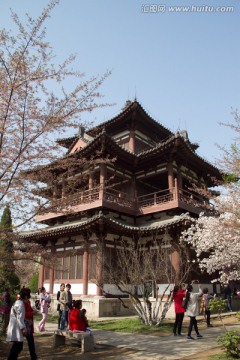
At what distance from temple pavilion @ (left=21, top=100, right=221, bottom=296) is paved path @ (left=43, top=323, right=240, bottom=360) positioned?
6.48 m

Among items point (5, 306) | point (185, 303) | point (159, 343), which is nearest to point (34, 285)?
point (5, 306)

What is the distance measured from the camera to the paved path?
758 centimetres

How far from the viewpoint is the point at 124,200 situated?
2028 cm

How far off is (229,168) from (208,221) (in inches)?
356

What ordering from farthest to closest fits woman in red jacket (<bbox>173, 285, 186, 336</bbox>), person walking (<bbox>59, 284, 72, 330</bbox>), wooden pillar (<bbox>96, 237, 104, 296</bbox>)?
wooden pillar (<bbox>96, 237, 104, 296</bbox>) → person walking (<bbox>59, 284, 72, 330</bbox>) → woman in red jacket (<bbox>173, 285, 186, 336</bbox>)

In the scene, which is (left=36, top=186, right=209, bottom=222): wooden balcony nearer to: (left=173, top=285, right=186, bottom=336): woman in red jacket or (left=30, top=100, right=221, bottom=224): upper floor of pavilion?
(left=30, top=100, right=221, bottom=224): upper floor of pavilion

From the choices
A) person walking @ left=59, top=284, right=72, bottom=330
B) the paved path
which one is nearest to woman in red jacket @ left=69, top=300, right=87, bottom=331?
the paved path

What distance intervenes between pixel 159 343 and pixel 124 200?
11.8m

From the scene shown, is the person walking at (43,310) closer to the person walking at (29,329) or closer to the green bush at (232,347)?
the person walking at (29,329)

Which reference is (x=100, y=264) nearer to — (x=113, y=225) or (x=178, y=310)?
(x=113, y=225)

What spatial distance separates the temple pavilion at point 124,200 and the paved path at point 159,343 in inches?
255

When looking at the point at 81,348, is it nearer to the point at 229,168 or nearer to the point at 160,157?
the point at 229,168

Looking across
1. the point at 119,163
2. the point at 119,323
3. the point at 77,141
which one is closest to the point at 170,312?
the point at 119,323

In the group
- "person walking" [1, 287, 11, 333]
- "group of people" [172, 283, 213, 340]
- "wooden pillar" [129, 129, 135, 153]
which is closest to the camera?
"person walking" [1, 287, 11, 333]
